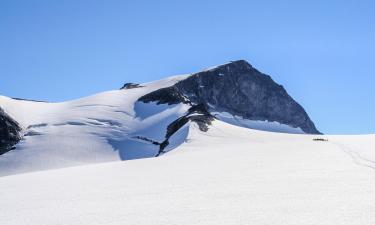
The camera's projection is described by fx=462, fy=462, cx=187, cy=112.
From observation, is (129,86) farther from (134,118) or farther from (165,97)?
(134,118)

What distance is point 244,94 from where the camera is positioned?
16812 centimetres

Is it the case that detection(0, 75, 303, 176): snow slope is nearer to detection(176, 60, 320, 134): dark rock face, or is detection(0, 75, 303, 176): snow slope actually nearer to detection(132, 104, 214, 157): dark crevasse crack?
detection(132, 104, 214, 157): dark crevasse crack

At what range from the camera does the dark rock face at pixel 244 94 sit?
14888cm

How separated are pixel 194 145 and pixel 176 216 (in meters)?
36.5

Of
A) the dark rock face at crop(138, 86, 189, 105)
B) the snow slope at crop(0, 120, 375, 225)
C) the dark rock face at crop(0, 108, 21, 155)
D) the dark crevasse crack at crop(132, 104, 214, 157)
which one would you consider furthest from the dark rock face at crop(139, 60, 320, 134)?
the snow slope at crop(0, 120, 375, 225)

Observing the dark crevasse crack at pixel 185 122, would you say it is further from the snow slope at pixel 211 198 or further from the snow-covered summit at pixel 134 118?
the snow slope at pixel 211 198

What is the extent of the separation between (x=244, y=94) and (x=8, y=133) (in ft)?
319

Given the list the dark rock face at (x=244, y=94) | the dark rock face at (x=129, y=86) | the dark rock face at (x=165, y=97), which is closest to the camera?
the dark rock face at (x=165, y=97)

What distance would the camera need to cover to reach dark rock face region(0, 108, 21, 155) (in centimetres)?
8512

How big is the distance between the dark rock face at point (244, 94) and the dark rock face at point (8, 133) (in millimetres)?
57950

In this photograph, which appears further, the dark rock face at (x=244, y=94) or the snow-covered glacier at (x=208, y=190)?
the dark rock face at (x=244, y=94)

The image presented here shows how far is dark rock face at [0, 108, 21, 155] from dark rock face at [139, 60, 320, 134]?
57950mm

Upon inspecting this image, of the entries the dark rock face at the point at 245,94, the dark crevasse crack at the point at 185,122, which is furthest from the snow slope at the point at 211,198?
the dark rock face at the point at 245,94

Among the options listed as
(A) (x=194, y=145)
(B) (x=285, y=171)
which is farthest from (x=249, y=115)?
(B) (x=285, y=171)
